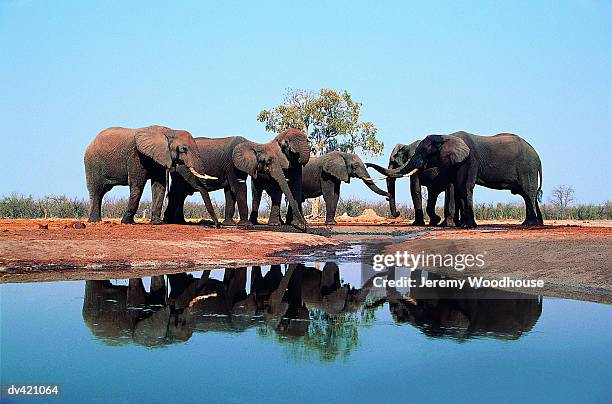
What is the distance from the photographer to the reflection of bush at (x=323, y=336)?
24.2 feet

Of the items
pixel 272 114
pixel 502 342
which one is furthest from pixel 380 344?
pixel 272 114

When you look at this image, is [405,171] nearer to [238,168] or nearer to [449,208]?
[449,208]

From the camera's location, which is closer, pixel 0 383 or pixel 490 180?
pixel 0 383

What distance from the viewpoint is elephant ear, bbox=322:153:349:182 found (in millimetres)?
32344

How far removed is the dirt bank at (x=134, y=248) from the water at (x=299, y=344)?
2.54 metres

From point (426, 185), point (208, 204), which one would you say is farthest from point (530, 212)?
point (208, 204)

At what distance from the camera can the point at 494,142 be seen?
28.7 metres

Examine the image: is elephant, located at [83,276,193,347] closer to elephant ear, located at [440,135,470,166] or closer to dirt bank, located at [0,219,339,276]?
dirt bank, located at [0,219,339,276]

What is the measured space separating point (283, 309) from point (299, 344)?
86.9 inches

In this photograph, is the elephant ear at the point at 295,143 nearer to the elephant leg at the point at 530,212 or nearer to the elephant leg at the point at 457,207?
the elephant leg at the point at 457,207

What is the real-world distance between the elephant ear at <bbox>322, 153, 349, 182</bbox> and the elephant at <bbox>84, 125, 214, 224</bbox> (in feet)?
27.5

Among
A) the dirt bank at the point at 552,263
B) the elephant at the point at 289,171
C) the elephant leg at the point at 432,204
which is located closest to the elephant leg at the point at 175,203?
the elephant at the point at 289,171

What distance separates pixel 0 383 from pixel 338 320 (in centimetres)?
404

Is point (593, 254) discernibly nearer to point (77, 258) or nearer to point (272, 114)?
point (77, 258)
